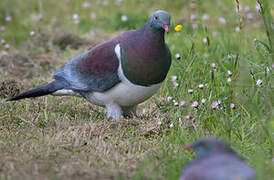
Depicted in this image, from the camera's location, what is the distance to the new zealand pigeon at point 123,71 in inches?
157

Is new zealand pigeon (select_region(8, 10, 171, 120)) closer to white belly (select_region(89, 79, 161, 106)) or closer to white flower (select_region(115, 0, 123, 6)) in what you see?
white belly (select_region(89, 79, 161, 106))

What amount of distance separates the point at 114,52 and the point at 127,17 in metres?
3.42

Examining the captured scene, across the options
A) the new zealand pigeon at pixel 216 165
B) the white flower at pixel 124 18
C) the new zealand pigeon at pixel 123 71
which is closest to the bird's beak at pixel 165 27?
the new zealand pigeon at pixel 123 71

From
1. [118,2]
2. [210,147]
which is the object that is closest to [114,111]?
[210,147]

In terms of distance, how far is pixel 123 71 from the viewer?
4.07 metres

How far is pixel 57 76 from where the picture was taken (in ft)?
15.1

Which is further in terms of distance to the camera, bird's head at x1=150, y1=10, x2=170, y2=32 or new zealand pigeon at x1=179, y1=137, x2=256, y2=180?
bird's head at x1=150, y1=10, x2=170, y2=32

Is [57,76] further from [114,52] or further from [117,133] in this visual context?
[117,133]

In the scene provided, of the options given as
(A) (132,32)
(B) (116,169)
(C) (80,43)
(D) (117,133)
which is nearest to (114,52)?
(A) (132,32)

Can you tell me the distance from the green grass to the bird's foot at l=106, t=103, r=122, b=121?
106 mm

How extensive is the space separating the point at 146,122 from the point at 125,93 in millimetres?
288

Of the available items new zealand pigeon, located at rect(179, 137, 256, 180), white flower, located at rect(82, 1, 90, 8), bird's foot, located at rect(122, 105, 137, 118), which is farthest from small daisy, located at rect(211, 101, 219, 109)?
white flower, located at rect(82, 1, 90, 8)

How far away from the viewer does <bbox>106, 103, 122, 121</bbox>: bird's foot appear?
169 inches

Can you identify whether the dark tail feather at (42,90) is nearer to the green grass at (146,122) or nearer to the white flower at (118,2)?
the green grass at (146,122)
